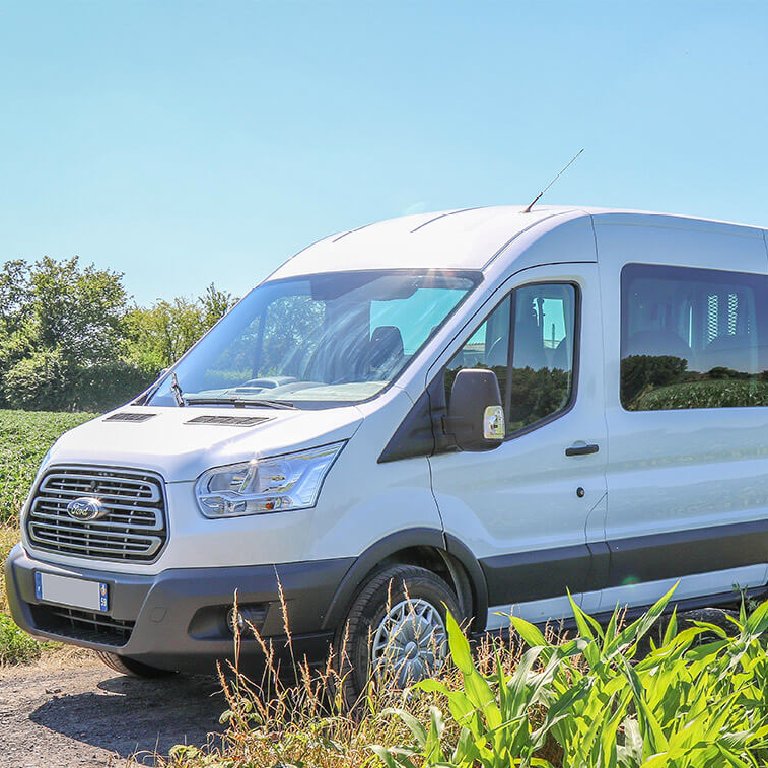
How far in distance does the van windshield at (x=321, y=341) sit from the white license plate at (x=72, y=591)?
1.12 metres

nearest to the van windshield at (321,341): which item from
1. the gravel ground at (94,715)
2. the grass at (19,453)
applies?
the gravel ground at (94,715)

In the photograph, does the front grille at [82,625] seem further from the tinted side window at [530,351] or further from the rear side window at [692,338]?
the rear side window at [692,338]

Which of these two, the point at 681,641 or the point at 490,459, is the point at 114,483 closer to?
the point at 490,459

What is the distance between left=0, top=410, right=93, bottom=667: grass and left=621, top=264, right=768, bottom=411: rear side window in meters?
4.00

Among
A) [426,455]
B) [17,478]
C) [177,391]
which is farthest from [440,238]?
[17,478]

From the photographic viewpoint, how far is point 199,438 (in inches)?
206

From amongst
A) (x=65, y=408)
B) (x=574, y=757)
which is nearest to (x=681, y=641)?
(x=574, y=757)

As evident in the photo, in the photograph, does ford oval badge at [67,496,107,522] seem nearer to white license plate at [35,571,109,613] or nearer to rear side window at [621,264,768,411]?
white license plate at [35,571,109,613]

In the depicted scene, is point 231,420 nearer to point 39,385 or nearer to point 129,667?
point 129,667

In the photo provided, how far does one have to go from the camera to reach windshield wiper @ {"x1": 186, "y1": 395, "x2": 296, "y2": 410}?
5578mm

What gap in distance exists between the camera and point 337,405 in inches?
214

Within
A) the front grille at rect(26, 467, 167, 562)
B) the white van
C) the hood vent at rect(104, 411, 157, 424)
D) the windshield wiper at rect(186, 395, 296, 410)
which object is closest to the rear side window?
the white van

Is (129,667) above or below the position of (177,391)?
below

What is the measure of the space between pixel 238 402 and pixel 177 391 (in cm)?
59
